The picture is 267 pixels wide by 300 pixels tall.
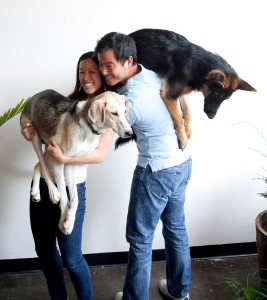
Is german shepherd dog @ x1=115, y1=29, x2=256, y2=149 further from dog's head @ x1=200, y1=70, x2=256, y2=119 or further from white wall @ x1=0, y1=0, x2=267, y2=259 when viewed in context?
white wall @ x1=0, y1=0, x2=267, y2=259

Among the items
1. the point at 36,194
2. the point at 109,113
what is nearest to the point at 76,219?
the point at 36,194

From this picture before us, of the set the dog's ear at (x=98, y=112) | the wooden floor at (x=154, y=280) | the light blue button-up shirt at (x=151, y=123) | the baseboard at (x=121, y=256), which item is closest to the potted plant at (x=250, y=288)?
the wooden floor at (x=154, y=280)

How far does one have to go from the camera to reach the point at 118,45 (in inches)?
57.5

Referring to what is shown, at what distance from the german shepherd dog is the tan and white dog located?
0.30 metres

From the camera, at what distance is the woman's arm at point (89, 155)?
144 centimetres

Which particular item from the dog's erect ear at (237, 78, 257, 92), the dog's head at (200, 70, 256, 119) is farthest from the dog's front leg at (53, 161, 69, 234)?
the dog's erect ear at (237, 78, 257, 92)

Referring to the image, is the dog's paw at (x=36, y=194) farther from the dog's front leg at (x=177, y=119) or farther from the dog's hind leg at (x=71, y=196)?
the dog's front leg at (x=177, y=119)

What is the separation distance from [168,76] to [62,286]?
1140 mm

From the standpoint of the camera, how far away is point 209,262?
2479 millimetres

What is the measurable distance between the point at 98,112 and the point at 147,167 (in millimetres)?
423

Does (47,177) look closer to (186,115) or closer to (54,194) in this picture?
(54,194)

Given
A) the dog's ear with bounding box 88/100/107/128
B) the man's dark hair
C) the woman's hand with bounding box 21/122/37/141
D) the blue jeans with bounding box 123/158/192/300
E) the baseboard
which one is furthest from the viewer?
the baseboard

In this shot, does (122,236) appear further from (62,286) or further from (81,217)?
(81,217)

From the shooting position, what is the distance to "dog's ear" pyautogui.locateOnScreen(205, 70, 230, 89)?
1.72 m
